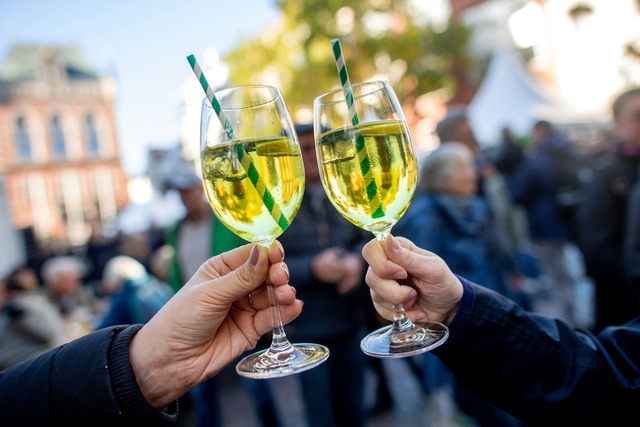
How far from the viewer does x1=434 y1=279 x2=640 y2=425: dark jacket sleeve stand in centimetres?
133

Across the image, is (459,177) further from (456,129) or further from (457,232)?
(456,129)

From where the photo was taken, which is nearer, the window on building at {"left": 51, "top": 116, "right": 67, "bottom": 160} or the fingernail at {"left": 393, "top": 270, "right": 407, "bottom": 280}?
the fingernail at {"left": 393, "top": 270, "right": 407, "bottom": 280}

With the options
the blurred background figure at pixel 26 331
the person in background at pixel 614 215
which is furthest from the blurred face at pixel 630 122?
the blurred background figure at pixel 26 331

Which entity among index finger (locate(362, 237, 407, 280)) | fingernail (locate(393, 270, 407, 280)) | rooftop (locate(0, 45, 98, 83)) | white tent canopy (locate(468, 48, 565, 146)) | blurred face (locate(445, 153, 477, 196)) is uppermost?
rooftop (locate(0, 45, 98, 83))

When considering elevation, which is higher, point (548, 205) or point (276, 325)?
point (276, 325)

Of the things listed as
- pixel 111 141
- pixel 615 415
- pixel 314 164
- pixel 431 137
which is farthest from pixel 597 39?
pixel 111 141

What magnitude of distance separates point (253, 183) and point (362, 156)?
10.1 inches

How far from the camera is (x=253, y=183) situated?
3.81 feet

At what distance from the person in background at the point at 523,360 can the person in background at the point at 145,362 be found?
36 centimetres

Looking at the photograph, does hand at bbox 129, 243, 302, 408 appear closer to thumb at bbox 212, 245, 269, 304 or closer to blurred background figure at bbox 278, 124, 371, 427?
thumb at bbox 212, 245, 269, 304

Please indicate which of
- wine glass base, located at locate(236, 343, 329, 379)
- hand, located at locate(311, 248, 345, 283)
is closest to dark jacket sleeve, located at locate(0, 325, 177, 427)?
wine glass base, located at locate(236, 343, 329, 379)

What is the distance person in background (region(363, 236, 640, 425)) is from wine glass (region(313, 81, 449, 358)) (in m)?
0.08

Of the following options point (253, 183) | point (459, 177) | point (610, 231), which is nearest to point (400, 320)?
point (253, 183)

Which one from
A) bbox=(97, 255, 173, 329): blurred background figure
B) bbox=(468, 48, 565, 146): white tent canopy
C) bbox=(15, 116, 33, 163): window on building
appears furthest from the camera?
bbox=(15, 116, 33, 163): window on building
